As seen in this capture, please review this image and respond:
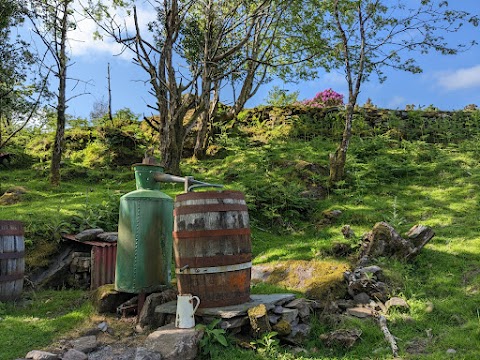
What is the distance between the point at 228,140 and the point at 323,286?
11.5 metres

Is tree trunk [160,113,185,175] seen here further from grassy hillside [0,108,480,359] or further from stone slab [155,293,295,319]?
stone slab [155,293,295,319]

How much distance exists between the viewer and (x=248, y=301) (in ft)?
17.1

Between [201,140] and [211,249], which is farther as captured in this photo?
[201,140]

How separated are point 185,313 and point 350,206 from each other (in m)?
A: 6.93

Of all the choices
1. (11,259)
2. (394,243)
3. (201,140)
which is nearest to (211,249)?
(394,243)

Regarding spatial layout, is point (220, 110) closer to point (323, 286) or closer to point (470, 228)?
point (470, 228)

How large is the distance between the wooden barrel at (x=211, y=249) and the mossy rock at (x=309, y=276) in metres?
1.52

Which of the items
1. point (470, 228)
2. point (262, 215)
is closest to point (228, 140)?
point (262, 215)

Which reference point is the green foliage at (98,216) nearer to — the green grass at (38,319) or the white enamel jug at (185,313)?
the green grass at (38,319)

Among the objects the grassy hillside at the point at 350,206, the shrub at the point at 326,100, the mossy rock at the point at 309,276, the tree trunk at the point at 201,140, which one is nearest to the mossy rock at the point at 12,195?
the grassy hillside at the point at 350,206

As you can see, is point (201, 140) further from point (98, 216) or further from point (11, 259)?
point (11, 259)

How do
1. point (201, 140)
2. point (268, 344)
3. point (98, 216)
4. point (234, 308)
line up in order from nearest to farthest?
point (268, 344)
point (234, 308)
point (98, 216)
point (201, 140)

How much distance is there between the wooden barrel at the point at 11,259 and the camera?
6.68m

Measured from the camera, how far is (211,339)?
14.8ft
